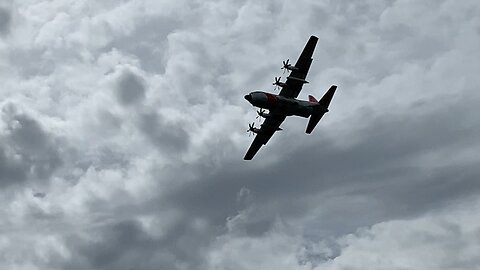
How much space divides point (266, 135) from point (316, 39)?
829 inches

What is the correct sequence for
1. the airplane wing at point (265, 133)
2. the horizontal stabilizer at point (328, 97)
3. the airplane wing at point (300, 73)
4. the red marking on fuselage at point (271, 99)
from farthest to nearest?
the airplane wing at point (265, 133) < the horizontal stabilizer at point (328, 97) < the red marking on fuselage at point (271, 99) < the airplane wing at point (300, 73)

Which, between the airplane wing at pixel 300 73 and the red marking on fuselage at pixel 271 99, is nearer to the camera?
the airplane wing at pixel 300 73

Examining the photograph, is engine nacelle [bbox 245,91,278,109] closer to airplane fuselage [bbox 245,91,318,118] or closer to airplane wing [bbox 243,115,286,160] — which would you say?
airplane fuselage [bbox 245,91,318,118]

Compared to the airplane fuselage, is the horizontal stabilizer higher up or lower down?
higher up

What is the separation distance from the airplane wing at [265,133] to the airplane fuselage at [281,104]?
3.21 m

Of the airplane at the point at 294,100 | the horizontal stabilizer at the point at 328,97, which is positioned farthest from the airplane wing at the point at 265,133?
the horizontal stabilizer at the point at 328,97

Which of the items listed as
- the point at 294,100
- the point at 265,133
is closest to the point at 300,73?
the point at 294,100

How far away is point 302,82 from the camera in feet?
390

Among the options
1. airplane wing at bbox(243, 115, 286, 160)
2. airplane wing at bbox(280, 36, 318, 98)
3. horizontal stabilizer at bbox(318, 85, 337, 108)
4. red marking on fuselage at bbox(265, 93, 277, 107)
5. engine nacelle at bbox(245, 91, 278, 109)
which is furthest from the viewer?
airplane wing at bbox(243, 115, 286, 160)

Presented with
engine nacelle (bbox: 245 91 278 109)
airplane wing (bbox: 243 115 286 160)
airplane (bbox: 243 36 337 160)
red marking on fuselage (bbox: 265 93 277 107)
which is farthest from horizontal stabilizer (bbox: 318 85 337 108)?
engine nacelle (bbox: 245 91 278 109)

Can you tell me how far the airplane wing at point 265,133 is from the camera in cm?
12531

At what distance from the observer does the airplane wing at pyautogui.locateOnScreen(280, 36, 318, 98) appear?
11625 centimetres

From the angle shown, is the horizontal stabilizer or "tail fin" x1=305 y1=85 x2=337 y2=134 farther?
"tail fin" x1=305 y1=85 x2=337 y2=134

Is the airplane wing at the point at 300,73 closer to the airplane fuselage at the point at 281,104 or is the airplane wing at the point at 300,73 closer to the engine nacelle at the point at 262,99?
the airplane fuselage at the point at 281,104
